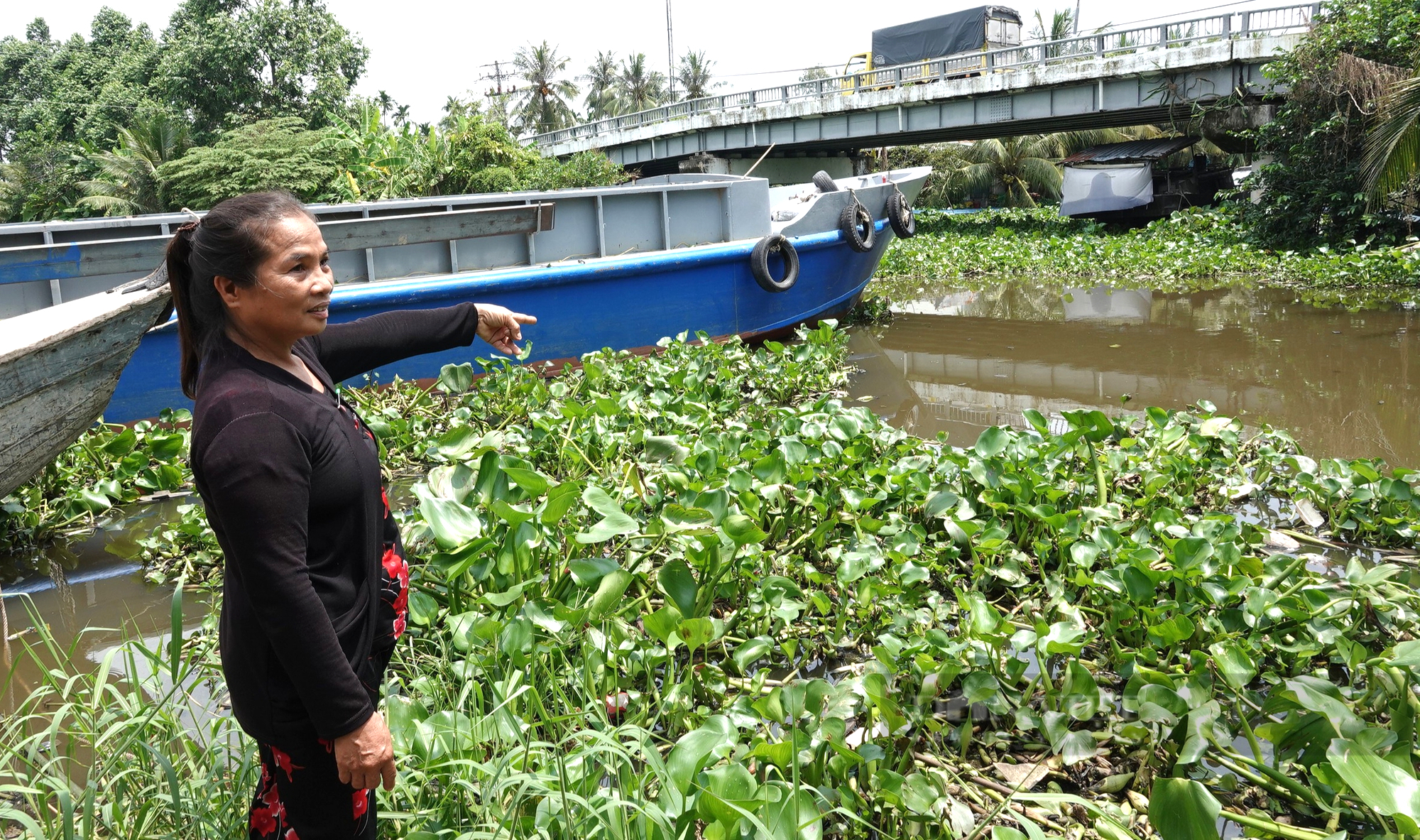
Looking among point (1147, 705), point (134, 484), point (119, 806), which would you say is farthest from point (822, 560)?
point (134, 484)

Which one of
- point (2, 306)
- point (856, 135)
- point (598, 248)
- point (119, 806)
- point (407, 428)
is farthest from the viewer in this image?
point (856, 135)

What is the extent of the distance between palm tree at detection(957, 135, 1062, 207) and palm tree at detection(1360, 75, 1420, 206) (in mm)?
19904

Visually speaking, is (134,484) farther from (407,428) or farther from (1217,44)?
(1217,44)

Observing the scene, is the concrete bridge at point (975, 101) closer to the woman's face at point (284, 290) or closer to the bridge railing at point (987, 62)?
the bridge railing at point (987, 62)

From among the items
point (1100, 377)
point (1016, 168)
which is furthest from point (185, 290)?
point (1016, 168)

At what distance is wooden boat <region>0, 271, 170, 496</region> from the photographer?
308 centimetres

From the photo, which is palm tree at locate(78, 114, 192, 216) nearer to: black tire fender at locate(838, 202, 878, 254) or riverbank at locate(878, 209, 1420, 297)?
riverbank at locate(878, 209, 1420, 297)

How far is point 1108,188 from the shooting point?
1853cm

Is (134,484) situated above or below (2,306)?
below

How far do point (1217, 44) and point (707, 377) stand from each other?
1382 centimetres

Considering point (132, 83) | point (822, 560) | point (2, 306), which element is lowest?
point (822, 560)

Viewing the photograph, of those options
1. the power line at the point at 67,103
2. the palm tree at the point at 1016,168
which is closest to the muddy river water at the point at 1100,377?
the palm tree at the point at 1016,168

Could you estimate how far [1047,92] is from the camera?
1822cm

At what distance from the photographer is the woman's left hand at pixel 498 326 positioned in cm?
223
